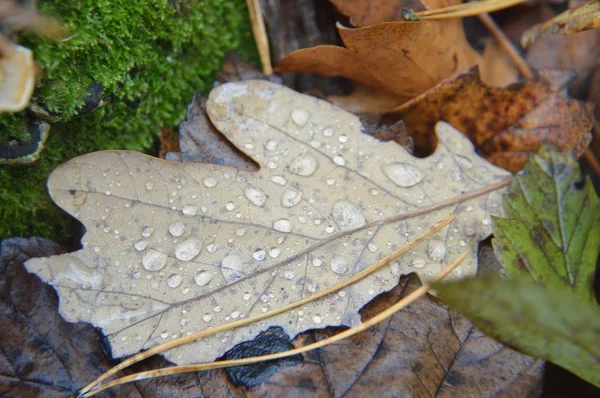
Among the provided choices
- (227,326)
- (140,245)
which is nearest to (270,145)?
(140,245)

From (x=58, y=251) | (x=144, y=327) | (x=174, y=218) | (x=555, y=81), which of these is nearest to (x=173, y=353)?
(x=144, y=327)

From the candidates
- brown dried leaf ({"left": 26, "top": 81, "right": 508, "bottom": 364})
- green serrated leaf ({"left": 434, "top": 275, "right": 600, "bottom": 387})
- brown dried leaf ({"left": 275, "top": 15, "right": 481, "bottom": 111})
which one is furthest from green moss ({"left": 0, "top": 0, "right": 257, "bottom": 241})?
green serrated leaf ({"left": 434, "top": 275, "right": 600, "bottom": 387})

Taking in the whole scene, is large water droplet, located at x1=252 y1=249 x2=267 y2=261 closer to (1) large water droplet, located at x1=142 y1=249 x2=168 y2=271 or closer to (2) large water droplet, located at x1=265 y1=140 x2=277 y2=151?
(1) large water droplet, located at x1=142 y1=249 x2=168 y2=271

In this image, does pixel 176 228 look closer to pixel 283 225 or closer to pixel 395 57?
pixel 283 225

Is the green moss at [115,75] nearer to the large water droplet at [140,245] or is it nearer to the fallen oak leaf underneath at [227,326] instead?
the large water droplet at [140,245]

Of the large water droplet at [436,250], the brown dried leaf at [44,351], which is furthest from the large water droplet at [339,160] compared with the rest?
the brown dried leaf at [44,351]

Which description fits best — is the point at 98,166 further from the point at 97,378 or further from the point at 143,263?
the point at 97,378
